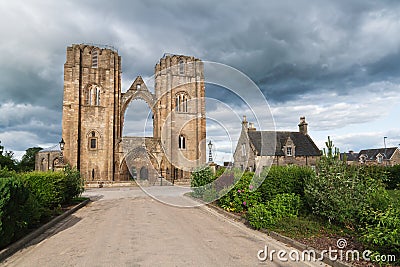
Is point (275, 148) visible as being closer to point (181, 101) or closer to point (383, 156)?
point (181, 101)

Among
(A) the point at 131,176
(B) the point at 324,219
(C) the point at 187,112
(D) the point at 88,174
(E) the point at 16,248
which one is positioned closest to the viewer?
(E) the point at 16,248

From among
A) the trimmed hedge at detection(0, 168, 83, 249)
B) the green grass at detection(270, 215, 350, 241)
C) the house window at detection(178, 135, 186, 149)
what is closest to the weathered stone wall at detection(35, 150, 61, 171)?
the house window at detection(178, 135, 186, 149)

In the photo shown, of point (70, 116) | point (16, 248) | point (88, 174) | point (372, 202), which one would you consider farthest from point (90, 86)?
point (372, 202)

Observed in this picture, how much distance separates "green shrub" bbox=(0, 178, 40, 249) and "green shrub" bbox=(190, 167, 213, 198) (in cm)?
1120

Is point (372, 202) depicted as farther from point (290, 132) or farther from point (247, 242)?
point (290, 132)

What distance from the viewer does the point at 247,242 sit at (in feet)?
26.7

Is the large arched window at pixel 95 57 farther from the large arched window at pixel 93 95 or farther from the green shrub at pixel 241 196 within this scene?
the green shrub at pixel 241 196

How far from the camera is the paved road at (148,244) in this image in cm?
650

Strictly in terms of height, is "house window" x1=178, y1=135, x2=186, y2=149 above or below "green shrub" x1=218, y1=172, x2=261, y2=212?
above

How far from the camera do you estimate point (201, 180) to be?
19719 mm

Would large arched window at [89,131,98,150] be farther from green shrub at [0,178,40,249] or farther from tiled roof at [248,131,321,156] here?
green shrub at [0,178,40,249]

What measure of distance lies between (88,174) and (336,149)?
35138mm

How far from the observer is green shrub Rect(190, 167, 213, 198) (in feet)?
62.0

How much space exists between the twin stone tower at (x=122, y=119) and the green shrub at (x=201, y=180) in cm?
→ 1810
